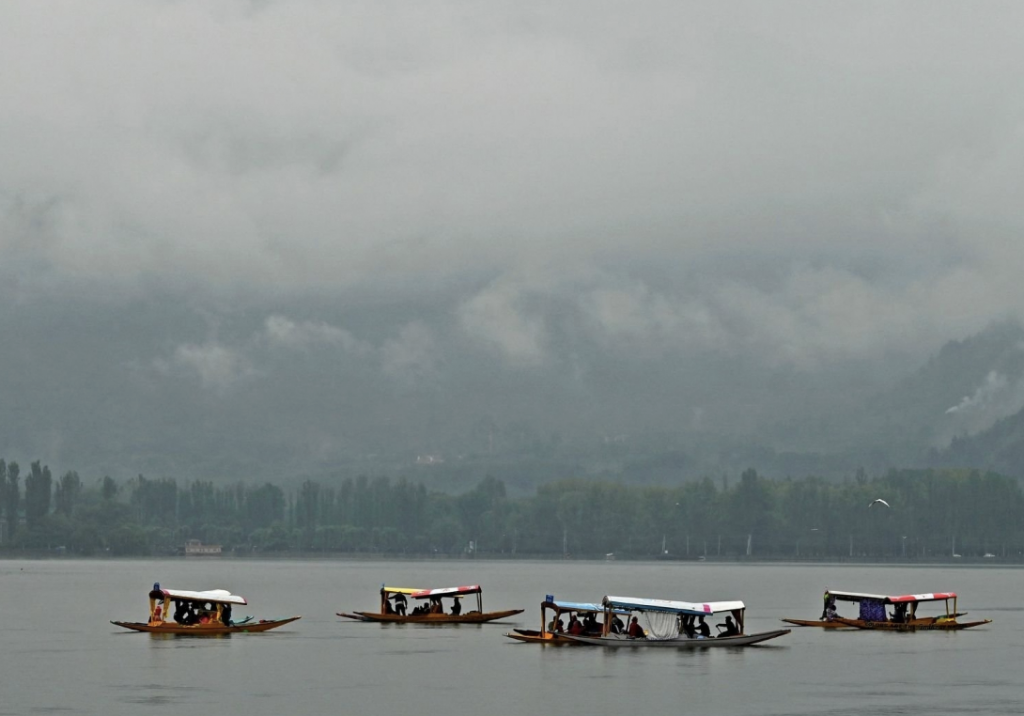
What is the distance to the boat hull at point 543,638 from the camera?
12638 centimetres

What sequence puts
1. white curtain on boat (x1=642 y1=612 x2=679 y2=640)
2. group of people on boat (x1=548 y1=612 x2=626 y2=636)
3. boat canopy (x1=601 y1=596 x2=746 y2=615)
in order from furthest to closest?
group of people on boat (x1=548 y1=612 x2=626 y2=636) → white curtain on boat (x1=642 y1=612 x2=679 y2=640) → boat canopy (x1=601 y1=596 x2=746 y2=615)

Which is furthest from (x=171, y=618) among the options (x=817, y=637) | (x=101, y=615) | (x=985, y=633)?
(x=985, y=633)

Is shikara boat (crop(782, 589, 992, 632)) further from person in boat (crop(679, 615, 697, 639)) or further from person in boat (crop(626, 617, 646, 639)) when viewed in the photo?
person in boat (crop(626, 617, 646, 639))

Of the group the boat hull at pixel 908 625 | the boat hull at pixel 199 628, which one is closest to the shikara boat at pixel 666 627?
the boat hull at pixel 908 625

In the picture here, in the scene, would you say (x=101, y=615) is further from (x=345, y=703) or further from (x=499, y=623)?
(x=345, y=703)

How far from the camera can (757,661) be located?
391ft

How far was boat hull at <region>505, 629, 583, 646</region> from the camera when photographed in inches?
4975

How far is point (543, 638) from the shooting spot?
12850 cm

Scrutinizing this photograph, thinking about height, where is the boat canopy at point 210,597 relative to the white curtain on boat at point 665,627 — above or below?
above

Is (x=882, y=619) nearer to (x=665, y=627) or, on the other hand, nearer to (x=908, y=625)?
(x=908, y=625)

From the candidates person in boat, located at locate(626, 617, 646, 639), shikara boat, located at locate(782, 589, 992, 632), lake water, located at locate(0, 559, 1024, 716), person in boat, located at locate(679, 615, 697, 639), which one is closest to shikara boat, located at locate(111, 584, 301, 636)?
lake water, located at locate(0, 559, 1024, 716)

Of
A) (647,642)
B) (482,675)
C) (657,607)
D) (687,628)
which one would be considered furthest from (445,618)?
(482,675)

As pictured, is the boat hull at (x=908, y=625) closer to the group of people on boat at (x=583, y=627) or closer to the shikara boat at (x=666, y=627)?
the shikara boat at (x=666, y=627)

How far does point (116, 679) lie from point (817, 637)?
2509 inches
